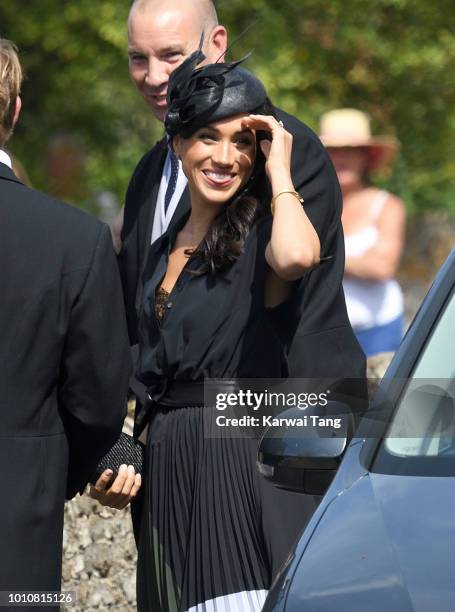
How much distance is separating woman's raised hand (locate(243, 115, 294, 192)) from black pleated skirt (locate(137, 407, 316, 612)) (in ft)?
1.98

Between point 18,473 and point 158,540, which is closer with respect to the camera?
point 18,473

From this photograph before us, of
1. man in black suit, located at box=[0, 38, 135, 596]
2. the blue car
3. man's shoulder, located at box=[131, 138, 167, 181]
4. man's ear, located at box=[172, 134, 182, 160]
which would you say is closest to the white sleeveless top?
man's shoulder, located at box=[131, 138, 167, 181]

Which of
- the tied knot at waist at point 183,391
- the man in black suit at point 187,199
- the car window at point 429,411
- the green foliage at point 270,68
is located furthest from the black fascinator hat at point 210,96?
the green foliage at point 270,68

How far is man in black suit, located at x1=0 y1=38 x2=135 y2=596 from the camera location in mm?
3139

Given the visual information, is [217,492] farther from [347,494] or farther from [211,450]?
[347,494]

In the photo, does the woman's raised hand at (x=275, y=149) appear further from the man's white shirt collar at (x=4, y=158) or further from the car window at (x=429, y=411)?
the man's white shirt collar at (x=4, y=158)

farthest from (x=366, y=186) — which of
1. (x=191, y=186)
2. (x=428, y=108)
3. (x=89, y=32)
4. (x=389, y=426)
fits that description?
(x=428, y=108)

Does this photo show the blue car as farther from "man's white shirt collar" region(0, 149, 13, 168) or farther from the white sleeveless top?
the white sleeveless top

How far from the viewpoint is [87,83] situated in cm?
1368

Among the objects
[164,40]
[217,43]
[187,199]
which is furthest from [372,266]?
[187,199]

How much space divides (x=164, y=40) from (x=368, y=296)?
2623 mm

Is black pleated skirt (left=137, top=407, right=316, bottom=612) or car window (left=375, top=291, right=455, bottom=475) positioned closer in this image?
car window (left=375, top=291, right=455, bottom=475)

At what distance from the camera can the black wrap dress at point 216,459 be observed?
364cm

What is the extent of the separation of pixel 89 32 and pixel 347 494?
36.1 feet
